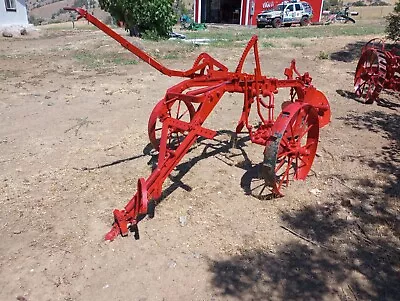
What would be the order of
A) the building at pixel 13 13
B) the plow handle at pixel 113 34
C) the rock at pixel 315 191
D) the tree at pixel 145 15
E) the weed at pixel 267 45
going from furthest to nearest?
the building at pixel 13 13 → the tree at pixel 145 15 → the weed at pixel 267 45 → the rock at pixel 315 191 → the plow handle at pixel 113 34

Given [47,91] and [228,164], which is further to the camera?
[47,91]

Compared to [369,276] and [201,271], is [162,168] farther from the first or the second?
[369,276]

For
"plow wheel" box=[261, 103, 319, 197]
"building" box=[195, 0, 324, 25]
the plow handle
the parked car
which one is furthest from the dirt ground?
"building" box=[195, 0, 324, 25]

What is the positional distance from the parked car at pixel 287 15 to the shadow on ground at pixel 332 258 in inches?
967

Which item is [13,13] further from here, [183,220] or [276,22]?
[183,220]

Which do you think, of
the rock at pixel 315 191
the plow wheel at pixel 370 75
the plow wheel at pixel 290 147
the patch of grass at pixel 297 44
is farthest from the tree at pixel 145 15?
the rock at pixel 315 191

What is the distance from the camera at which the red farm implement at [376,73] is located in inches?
312

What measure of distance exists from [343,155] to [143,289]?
12.1ft

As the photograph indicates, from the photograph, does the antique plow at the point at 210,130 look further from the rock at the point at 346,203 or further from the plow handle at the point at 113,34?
the rock at the point at 346,203

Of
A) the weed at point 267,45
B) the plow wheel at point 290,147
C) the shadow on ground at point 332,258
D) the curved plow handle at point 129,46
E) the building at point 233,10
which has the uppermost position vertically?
the building at point 233,10

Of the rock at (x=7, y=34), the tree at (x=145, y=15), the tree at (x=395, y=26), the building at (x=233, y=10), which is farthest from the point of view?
the building at (x=233, y=10)

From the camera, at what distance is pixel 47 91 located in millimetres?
8727

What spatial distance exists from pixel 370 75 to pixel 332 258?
237 inches

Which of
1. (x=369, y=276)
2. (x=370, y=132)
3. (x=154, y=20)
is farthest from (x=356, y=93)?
(x=154, y=20)
